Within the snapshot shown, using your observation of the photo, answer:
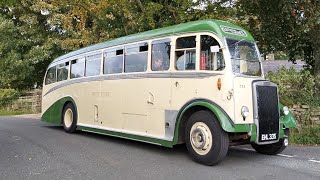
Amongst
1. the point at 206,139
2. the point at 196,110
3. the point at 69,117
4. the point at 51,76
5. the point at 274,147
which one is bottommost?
the point at 274,147

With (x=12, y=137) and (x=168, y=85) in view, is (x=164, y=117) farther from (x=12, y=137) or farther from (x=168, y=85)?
(x=12, y=137)

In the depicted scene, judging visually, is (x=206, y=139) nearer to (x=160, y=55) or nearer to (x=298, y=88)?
(x=160, y=55)

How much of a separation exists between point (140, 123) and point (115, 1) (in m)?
7.68

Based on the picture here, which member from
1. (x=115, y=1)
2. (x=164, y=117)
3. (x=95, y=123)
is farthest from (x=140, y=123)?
(x=115, y=1)

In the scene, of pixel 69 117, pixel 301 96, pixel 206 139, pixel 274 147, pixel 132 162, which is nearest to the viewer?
pixel 206 139

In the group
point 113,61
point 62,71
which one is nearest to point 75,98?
point 62,71

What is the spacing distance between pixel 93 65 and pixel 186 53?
178 inches

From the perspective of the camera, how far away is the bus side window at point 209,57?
25.8 ft

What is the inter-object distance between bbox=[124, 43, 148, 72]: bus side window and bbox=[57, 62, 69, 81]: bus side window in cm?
425

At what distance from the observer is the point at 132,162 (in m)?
8.16

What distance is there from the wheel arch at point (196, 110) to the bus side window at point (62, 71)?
6694 millimetres

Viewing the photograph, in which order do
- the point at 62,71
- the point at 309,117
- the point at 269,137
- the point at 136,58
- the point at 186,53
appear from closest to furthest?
1. the point at 269,137
2. the point at 186,53
3. the point at 136,58
4. the point at 309,117
5. the point at 62,71

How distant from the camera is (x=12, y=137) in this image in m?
12.4

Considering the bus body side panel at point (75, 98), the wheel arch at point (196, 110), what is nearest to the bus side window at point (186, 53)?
the wheel arch at point (196, 110)
